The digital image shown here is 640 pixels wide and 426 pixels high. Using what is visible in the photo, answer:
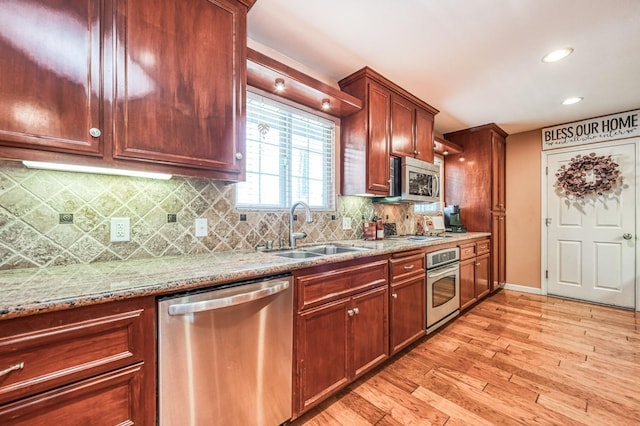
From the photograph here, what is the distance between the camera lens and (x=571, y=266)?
3.74 m

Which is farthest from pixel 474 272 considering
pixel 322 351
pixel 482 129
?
pixel 322 351

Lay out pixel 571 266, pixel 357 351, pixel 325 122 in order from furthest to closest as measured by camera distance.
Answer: pixel 571 266 → pixel 325 122 → pixel 357 351

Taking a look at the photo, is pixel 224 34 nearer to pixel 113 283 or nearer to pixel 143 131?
pixel 143 131

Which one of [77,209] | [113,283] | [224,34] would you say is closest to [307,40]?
[224,34]

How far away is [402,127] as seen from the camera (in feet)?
9.00

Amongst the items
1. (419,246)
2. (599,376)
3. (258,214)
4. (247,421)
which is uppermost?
(258,214)

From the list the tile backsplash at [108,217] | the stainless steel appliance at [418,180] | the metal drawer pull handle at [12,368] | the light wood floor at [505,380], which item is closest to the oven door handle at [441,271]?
the light wood floor at [505,380]

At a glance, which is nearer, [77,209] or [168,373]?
[168,373]

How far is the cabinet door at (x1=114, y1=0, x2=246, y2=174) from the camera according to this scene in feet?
3.86

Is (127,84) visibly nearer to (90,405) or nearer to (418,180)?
(90,405)

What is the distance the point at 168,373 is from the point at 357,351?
1.16 m

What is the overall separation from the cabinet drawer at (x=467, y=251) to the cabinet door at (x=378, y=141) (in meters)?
1.22

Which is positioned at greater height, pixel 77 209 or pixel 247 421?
pixel 77 209

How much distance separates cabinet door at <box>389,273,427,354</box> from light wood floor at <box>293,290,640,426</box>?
17cm
